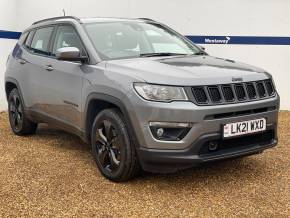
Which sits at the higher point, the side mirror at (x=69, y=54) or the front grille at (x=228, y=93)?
the side mirror at (x=69, y=54)

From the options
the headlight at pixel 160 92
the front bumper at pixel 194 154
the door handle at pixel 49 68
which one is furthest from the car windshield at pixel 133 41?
the front bumper at pixel 194 154

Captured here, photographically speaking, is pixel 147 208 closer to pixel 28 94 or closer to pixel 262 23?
pixel 28 94

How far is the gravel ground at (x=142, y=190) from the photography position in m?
3.86

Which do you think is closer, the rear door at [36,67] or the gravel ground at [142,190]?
the gravel ground at [142,190]

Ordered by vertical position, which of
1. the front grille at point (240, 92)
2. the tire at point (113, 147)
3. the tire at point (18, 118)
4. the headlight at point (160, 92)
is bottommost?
the tire at point (18, 118)

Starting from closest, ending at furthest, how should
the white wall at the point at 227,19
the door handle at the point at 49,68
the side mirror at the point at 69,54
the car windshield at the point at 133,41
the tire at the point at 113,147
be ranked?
the tire at the point at 113,147 → the side mirror at the point at 69,54 → the car windshield at the point at 133,41 → the door handle at the point at 49,68 → the white wall at the point at 227,19

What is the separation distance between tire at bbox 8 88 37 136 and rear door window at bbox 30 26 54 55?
79 cm

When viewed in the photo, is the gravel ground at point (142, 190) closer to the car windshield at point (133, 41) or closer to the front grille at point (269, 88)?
the front grille at point (269, 88)

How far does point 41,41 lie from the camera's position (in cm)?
627

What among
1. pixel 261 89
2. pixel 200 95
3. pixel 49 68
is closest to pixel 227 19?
pixel 49 68

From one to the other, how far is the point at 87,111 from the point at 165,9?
5224mm

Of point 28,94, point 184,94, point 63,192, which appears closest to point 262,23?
point 28,94

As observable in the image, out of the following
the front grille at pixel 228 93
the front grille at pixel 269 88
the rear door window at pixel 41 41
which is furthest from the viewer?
the rear door window at pixel 41 41

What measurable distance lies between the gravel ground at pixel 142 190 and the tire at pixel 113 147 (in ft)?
0.43
